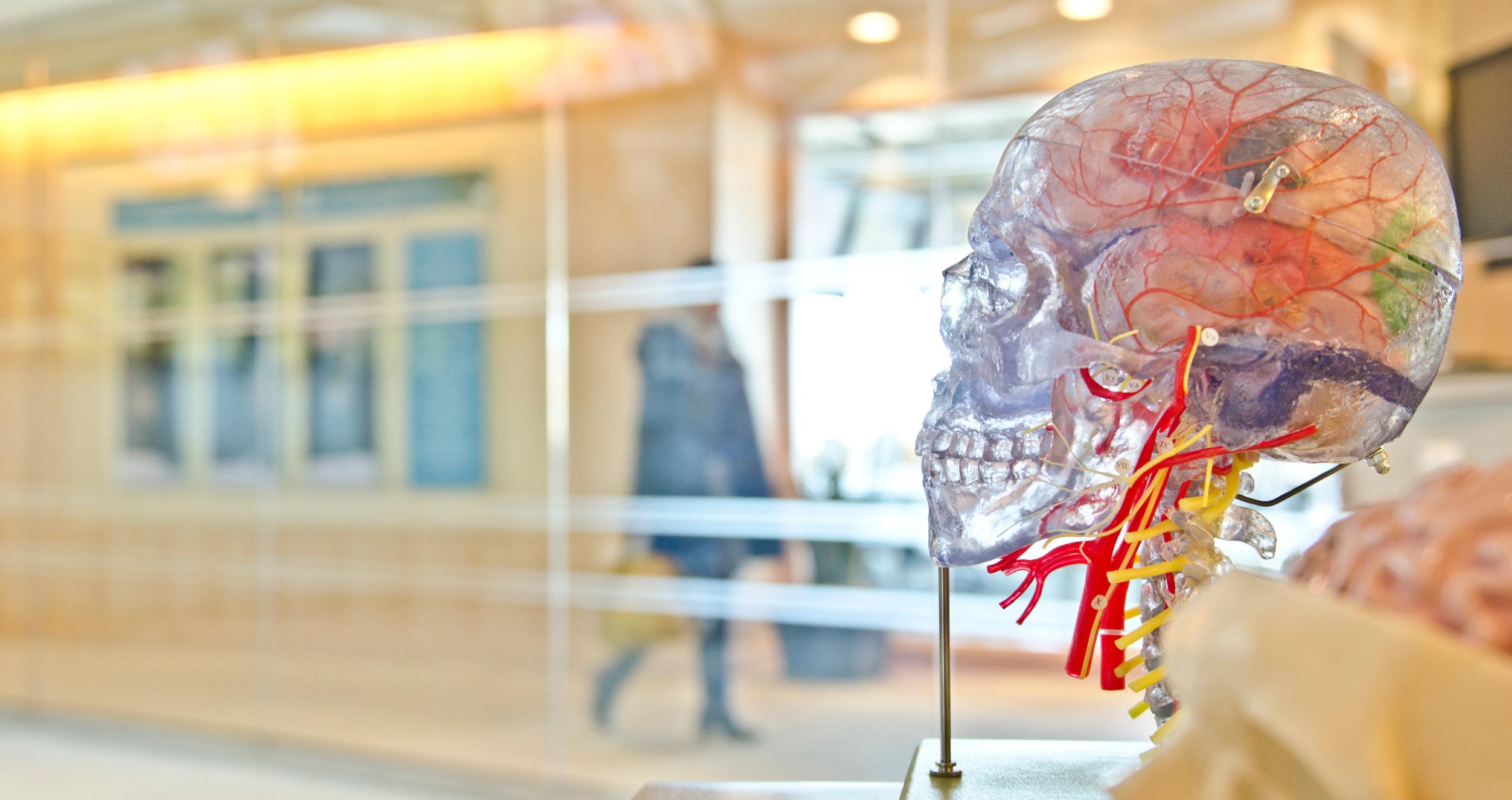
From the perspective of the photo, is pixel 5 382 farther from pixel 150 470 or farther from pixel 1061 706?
pixel 1061 706

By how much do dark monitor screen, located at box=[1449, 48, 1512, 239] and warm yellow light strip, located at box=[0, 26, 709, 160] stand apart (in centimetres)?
196

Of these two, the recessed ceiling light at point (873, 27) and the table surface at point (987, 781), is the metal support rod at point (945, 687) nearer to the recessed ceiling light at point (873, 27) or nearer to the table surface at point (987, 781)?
the table surface at point (987, 781)

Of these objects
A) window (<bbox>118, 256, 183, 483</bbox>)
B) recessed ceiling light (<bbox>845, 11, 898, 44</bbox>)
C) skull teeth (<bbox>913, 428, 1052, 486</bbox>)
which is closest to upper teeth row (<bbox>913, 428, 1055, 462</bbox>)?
skull teeth (<bbox>913, 428, 1052, 486</bbox>)

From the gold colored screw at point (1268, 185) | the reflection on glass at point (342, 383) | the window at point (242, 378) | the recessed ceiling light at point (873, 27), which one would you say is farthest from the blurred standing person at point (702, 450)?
the gold colored screw at point (1268, 185)

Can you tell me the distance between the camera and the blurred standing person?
3.51 meters

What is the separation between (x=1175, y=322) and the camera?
2.29ft

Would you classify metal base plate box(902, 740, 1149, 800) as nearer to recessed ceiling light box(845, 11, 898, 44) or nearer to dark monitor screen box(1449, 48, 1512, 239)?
dark monitor screen box(1449, 48, 1512, 239)

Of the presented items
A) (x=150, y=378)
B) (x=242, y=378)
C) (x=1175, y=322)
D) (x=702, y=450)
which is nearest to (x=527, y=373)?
(x=702, y=450)

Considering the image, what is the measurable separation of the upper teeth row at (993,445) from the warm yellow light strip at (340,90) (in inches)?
117

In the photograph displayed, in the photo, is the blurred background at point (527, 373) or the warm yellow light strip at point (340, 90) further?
the warm yellow light strip at point (340, 90)

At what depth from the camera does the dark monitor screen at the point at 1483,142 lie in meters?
2.62

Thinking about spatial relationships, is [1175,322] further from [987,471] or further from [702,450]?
[702,450]

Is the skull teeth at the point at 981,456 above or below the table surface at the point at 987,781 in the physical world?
above

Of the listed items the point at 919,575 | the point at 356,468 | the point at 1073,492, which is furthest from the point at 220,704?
the point at 1073,492
